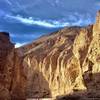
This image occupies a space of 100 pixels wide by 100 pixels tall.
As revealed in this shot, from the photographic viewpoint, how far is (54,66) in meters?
156

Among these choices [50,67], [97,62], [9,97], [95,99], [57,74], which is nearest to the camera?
[9,97]

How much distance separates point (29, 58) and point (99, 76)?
114m

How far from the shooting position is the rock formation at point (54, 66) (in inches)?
1800

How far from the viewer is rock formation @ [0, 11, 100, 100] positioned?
150 ft

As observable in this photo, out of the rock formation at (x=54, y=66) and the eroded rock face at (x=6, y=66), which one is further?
the rock formation at (x=54, y=66)

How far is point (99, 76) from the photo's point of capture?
6344 centimetres

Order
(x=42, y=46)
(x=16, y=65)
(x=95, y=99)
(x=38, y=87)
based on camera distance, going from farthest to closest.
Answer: (x=42, y=46) → (x=38, y=87) → (x=95, y=99) → (x=16, y=65)

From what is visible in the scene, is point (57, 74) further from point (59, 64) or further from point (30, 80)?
point (30, 80)

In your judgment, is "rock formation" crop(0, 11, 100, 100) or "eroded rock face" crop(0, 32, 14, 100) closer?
"eroded rock face" crop(0, 32, 14, 100)

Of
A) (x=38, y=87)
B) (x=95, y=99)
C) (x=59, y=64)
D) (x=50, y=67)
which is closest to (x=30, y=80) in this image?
(x=38, y=87)

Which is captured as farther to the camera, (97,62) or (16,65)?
(97,62)

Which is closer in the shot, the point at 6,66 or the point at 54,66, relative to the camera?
the point at 6,66

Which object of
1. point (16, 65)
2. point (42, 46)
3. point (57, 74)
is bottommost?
point (16, 65)

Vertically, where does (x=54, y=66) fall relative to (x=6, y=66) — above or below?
above
